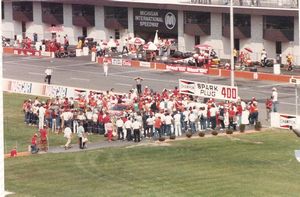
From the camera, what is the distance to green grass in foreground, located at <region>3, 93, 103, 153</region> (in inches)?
1710

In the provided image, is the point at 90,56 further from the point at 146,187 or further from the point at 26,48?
the point at 146,187

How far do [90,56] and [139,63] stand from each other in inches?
318

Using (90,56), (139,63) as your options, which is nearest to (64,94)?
(139,63)

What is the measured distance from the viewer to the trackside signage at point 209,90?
152 ft

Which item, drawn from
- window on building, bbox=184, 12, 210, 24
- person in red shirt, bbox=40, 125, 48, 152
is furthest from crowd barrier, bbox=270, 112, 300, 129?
window on building, bbox=184, 12, 210, 24

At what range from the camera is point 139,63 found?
2820 inches

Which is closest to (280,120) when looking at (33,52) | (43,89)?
(43,89)

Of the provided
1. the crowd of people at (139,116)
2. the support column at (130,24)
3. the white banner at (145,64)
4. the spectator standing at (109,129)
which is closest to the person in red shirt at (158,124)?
the crowd of people at (139,116)

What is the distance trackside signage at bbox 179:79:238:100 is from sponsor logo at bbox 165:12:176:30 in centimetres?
3056

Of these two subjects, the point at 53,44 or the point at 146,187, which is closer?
the point at 146,187

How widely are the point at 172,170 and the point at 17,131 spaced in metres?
13.1

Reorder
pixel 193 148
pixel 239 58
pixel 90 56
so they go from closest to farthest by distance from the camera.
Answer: pixel 193 148
pixel 239 58
pixel 90 56

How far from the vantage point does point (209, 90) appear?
4728 centimetres

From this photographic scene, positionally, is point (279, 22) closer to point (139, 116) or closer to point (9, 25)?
point (139, 116)
